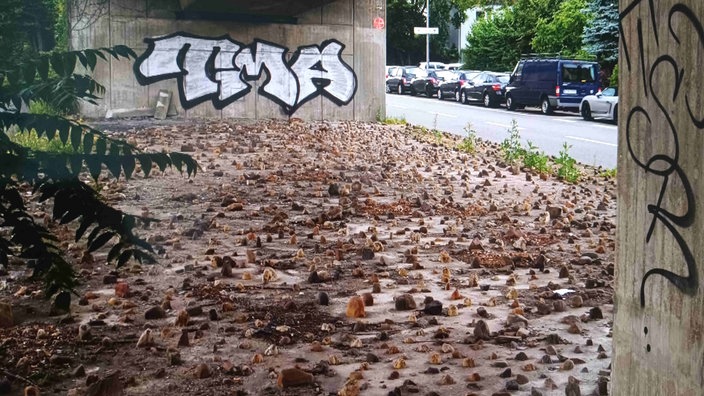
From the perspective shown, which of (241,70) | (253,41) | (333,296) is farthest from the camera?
(253,41)

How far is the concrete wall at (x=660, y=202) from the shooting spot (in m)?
3.50

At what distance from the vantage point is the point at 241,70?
22.5 meters

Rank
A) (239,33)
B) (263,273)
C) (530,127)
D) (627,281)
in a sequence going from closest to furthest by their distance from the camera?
(627,281) < (263,273) < (239,33) < (530,127)

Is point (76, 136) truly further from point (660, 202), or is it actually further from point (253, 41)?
point (253, 41)

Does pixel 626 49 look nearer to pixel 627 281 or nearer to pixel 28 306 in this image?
pixel 627 281

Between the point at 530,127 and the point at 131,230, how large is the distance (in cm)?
2412

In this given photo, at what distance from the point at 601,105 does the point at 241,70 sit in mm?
12773

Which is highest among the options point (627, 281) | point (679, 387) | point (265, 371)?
point (627, 281)

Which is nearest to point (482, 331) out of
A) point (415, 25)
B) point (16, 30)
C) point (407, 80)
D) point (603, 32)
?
point (16, 30)

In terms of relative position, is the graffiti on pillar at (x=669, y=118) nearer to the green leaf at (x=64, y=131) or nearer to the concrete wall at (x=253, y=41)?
the green leaf at (x=64, y=131)

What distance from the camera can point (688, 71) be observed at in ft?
11.7

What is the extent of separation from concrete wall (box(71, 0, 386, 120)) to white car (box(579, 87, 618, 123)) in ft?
28.5

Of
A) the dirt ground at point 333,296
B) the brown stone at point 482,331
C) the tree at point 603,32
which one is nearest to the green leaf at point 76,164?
the dirt ground at point 333,296

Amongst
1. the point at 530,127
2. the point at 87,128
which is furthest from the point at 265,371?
the point at 530,127
